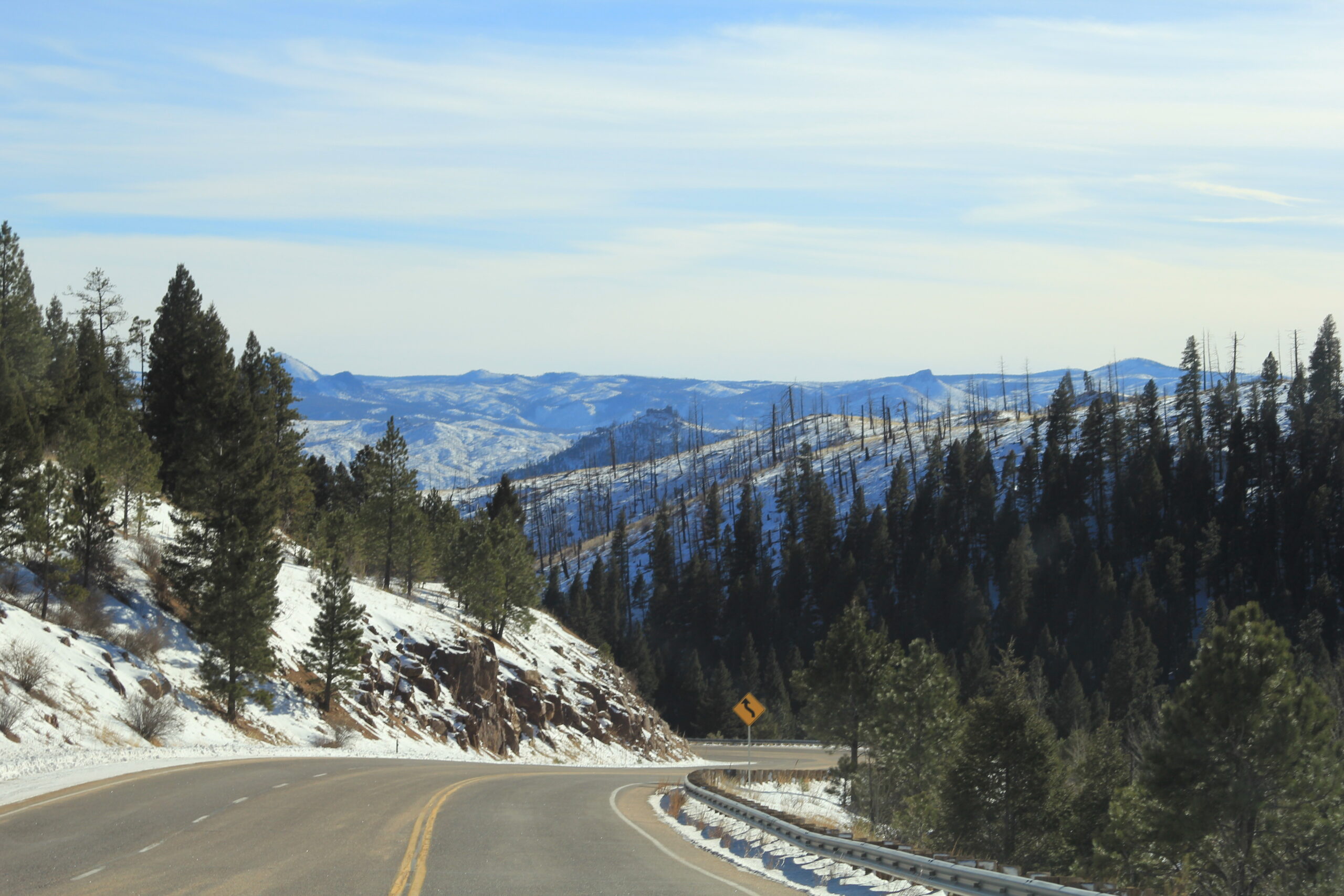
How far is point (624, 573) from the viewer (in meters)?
163

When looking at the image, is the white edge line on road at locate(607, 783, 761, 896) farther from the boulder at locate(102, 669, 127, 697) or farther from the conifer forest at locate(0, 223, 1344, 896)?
the boulder at locate(102, 669, 127, 697)

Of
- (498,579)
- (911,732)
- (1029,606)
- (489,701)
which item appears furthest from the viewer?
(1029,606)

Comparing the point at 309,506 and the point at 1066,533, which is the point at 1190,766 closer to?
the point at 309,506

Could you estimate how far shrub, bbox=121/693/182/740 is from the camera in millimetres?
31992

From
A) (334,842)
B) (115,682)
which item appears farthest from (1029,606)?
(334,842)

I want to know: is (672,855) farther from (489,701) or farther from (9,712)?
(489,701)

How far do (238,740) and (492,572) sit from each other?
1099 inches

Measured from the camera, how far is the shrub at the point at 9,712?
85.4ft

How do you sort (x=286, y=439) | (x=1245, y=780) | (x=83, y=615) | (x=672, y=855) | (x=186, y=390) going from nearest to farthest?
(x=672, y=855) → (x=1245, y=780) → (x=83, y=615) → (x=186, y=390) → (x=286, y=439)

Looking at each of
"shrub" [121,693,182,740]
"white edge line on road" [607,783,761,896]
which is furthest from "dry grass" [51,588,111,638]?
"white edge line on road" [607,783,761,896]

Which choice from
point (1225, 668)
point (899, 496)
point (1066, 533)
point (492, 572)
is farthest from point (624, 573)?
point (1225, 668)

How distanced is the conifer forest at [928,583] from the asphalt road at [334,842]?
14264 mm

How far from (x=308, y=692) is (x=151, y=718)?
12290 millimetres

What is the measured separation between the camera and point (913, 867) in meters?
13.0
